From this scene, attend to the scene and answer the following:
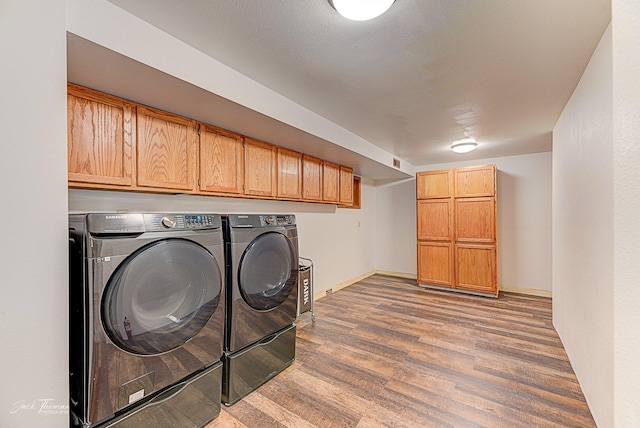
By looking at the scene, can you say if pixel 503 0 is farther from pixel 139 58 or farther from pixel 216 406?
pixel 216 406

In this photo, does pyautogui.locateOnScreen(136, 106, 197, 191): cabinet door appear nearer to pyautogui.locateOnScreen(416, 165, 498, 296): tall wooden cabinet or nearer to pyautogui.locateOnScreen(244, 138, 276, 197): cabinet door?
pyautogui.locateOnScreen(244, 138, 276, 197): cabinet door

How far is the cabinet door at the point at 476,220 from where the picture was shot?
13.3 feet

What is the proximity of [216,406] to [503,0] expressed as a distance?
2.72 meters

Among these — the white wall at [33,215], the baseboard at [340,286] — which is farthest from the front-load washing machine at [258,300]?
the baseboard at [340,286]

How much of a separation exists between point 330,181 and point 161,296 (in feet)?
8.96

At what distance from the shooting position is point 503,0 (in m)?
1.22

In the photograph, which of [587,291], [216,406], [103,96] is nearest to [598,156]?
[587,291]

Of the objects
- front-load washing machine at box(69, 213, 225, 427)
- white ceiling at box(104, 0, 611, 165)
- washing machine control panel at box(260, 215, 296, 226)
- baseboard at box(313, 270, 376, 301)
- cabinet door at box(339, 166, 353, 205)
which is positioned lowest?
baseboard at box(313, 270, 376, 301)

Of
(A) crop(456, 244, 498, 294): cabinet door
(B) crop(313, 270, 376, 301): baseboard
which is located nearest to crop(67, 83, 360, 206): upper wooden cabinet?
(B) crop(313, 270, 376, 301): baseboard

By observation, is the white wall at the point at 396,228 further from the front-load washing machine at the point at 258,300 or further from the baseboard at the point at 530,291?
the front-load washing machine at the point at 258,300

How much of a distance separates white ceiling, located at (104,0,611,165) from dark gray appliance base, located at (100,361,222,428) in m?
1.97

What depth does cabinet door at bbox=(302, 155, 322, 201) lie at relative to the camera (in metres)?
3.26

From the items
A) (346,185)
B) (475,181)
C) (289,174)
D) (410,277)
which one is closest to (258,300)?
(289,174)

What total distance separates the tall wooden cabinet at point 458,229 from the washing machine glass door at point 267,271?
123 inches
